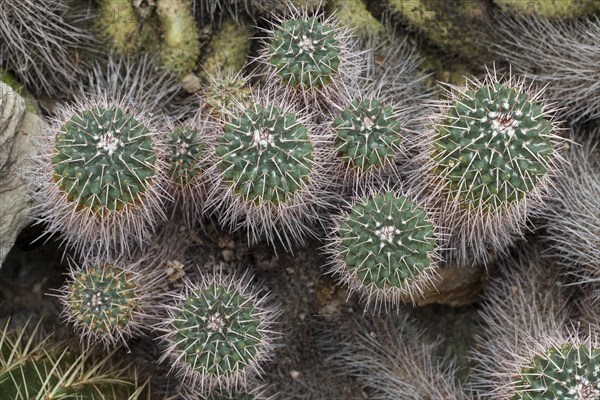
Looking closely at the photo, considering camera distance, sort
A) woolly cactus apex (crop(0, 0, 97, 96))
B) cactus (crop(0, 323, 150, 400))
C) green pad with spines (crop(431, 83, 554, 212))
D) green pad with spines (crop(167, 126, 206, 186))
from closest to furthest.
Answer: green pad with spines (crop(431, 83, 554, 212)), cactus (crop(0, 323, 150, 400)), green pad with spines (crop(167, 126, 206, 186)), woolly cactus apex (crop(0, 0, 97, 96))

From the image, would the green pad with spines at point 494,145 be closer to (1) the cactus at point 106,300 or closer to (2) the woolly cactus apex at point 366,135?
(2) the woolly cactus apex at point 366,135

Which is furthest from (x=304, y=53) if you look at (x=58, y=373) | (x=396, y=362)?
(x=58, y=373)

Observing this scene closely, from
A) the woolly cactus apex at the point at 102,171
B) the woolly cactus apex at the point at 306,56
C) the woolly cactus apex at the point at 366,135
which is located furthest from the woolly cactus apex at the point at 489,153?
the woolly cactus apex at the point at 102,171

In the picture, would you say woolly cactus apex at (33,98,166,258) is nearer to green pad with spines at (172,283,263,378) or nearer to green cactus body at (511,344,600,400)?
green pad with spines at (172,283,263,378)

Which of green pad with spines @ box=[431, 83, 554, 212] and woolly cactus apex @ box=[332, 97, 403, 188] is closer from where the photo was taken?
green pad with spines @ box=[431, 83, 554, 212]

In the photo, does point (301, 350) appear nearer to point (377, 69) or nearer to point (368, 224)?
point (368, 224)

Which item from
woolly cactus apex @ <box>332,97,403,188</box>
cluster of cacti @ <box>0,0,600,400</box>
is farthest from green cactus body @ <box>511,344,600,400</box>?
woolly cactus apex @ <box>332,97,403,188</box>
